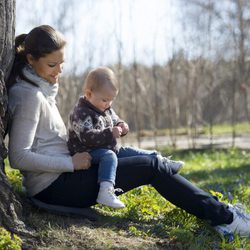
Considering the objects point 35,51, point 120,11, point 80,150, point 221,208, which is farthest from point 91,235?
point 120,11

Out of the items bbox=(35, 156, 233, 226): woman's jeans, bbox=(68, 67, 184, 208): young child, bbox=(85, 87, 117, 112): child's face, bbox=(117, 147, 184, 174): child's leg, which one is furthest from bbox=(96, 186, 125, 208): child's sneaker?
bbox=(85, 87, 117, 112): child's face

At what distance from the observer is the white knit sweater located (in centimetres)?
313

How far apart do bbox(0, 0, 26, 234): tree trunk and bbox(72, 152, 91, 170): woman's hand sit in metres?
0.40

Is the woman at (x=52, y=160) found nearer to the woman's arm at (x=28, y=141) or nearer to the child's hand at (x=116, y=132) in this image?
the woman's arm at (x=28, y=141)

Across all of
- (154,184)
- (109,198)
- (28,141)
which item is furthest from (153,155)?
(28,141)

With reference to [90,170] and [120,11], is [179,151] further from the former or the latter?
[90,170]

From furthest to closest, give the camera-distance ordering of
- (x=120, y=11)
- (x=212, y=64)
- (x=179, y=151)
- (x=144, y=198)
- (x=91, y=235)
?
(x=212, y=64), (x=179, y=151), (x=120, y=11), (x=144, y=198), (x=91, y=235)

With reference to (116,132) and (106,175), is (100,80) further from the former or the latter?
(106,175)

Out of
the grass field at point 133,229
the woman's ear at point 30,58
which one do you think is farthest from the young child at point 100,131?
the woman's ear at point 30,58

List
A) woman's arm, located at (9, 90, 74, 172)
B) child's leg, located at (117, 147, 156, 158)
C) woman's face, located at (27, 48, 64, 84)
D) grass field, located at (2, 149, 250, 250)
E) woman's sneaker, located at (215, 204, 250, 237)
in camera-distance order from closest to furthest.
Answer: grass field, located at (2, 149, 250, 250) < woman's arm, located at (9, 90, 74, 172) < woman's face, located at (27, 48, 64, 84) < woman's sneaker, located at (215, 204, 250, 237) < child's leg, located at (117, 147, 156, 158)

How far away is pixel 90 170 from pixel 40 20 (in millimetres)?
8513

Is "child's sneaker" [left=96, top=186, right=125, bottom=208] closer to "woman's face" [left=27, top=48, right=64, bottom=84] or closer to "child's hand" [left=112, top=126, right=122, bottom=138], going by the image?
"child's hand" [left=112, top=126, right=122, bottom=138]

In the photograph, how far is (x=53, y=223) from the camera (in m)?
3.16

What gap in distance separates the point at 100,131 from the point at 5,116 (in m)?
0.57
